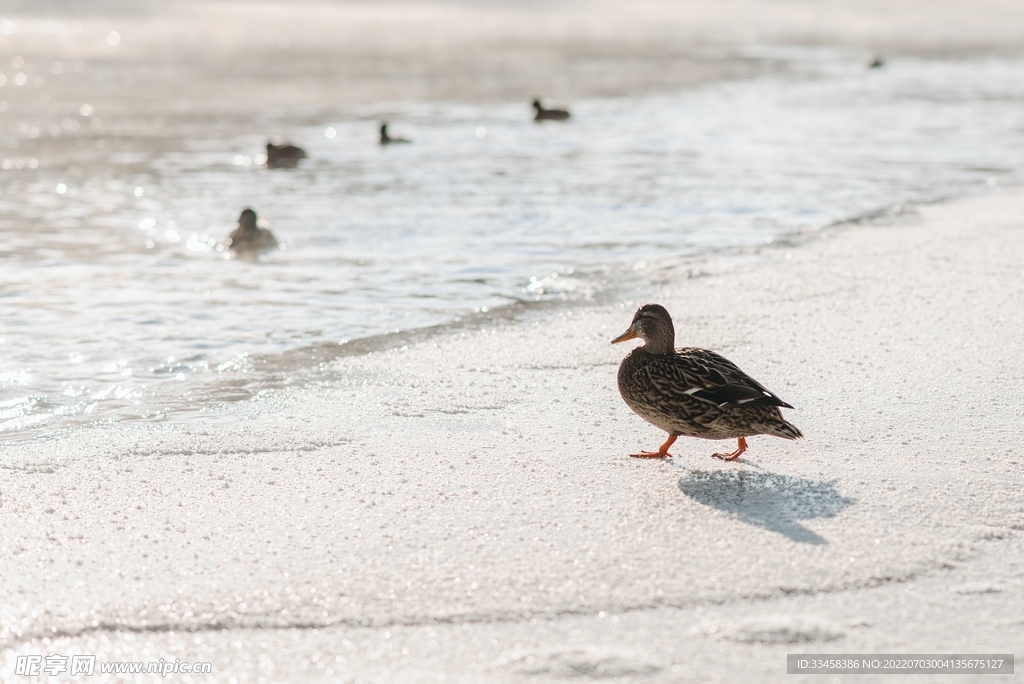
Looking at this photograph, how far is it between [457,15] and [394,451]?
11707 cm

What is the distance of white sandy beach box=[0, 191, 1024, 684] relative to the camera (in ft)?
9.78

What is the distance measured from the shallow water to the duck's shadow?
229cm

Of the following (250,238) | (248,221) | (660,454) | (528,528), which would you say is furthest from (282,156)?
(528,528)

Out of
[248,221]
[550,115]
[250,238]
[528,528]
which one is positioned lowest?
[528,528]

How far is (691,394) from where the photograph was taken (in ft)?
13.5

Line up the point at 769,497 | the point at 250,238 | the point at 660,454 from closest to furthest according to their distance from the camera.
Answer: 1. the point at 769,497
2. the point at 660,454
3. the point at 250,238

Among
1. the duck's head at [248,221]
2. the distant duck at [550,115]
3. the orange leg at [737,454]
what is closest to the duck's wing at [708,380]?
the orange leg at [737,454]

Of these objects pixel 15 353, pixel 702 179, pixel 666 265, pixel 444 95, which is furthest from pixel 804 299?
pixel 444 95

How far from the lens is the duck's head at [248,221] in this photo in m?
9.55

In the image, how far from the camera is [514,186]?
502 inches

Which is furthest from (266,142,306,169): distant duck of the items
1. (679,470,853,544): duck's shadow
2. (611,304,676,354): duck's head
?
(679,470,853,544): duck's shadow

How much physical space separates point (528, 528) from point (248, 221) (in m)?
6.59

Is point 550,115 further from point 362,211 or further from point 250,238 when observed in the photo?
point 250,238

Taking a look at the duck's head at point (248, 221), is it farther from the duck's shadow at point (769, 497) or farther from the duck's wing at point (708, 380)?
the duck's shadow at point (769, 497)
